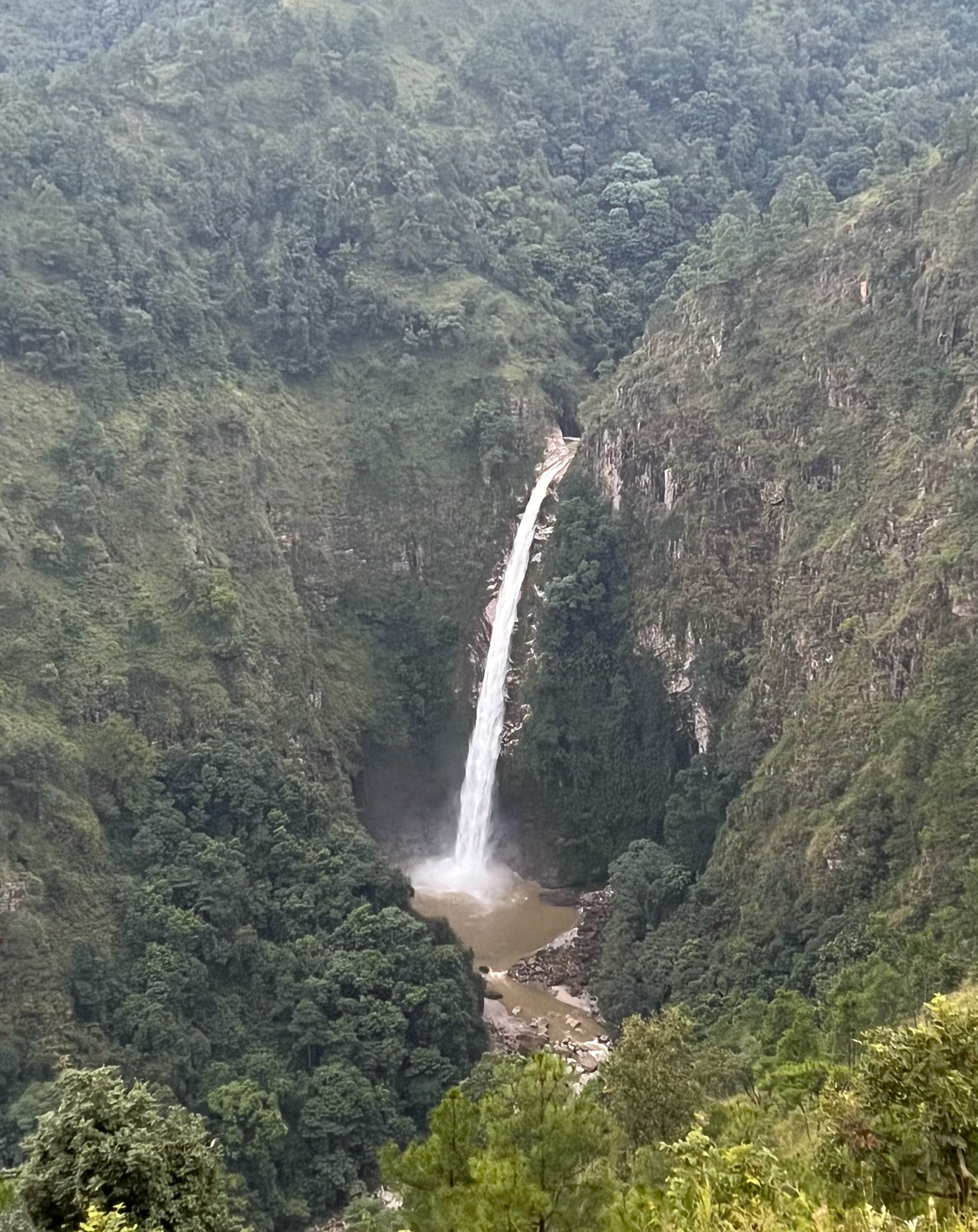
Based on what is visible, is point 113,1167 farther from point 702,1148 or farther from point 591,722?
point 591,722

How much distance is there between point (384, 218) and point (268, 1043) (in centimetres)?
3327

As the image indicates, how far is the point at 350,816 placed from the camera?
39.0 metres

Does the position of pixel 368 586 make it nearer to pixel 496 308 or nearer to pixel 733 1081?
pixel 496 308

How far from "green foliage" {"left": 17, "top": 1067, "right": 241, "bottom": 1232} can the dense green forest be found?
0.19 ft

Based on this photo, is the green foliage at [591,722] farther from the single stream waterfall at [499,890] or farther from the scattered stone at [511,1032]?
the scattered stone at [511,1032]

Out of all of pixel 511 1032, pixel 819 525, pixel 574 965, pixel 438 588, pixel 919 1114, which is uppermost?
pixel 438 588

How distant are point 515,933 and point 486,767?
243 inches

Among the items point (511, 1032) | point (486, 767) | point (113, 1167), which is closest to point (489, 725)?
point (486, 767)

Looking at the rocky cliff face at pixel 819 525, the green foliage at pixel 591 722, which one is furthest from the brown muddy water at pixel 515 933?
the rocky cliff face at pixel 819 525

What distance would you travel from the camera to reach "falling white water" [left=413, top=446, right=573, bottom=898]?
40.2 metres

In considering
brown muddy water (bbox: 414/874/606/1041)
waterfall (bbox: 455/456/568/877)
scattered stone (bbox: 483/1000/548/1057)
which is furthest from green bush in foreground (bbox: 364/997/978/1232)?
waterfall (bbox: 455/456/568/877)

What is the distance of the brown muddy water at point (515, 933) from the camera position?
110 ft

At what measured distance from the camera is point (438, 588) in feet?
146

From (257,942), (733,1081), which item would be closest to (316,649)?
(257,942)
